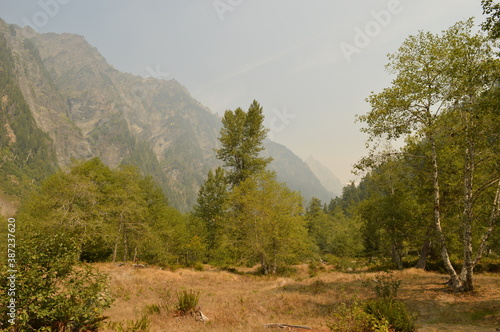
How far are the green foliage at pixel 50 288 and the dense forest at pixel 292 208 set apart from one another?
30 mm

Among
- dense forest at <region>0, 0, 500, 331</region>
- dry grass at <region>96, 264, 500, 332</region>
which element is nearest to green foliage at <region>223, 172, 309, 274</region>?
dense forest at <region>0, 0, 500, 331</region>

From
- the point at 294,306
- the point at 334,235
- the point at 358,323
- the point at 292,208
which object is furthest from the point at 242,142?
the point at 334,235

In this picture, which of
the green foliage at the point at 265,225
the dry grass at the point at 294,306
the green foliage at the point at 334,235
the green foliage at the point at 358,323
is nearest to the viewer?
the green foliage at the point at 358,323

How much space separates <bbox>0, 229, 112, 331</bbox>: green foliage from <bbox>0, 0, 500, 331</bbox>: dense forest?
0.03 metres

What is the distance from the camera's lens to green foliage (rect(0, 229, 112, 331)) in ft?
18.1

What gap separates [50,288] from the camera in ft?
18.9

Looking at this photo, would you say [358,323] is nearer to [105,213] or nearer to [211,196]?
[105,213]

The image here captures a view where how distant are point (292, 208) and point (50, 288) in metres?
19.7

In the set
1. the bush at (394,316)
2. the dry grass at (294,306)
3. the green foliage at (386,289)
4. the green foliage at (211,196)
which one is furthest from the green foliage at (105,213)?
the green foliage at (386,289)

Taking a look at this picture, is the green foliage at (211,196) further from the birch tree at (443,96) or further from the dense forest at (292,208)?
the birch tree at (443,96)

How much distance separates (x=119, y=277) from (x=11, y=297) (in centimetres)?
1309

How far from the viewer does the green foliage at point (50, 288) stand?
551 cm

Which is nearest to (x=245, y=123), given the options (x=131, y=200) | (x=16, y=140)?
(x=131, y=200)

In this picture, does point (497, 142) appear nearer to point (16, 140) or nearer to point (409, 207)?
point (409, 207)
